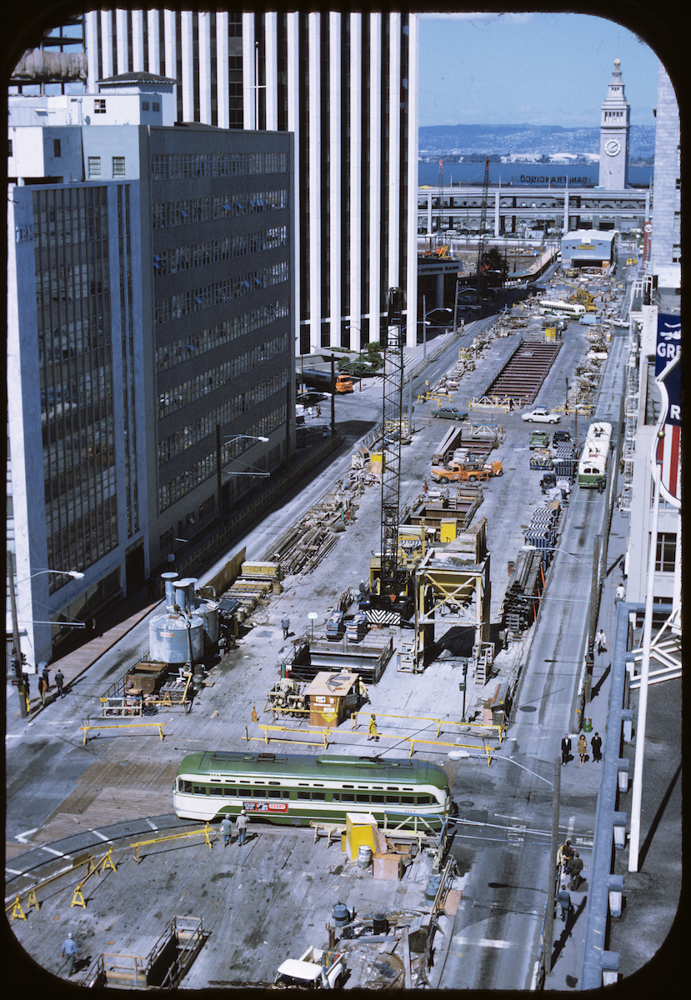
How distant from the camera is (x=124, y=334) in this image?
185 feet

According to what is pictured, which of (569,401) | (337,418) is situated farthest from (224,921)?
(569,401)

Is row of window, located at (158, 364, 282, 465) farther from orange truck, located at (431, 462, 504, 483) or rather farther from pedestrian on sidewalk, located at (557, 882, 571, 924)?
pedestrian on sidewalk, located at (557, 882, 571, 924)

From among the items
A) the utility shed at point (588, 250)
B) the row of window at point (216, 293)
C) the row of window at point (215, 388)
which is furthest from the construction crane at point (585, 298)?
the row of window at point (216, 293)

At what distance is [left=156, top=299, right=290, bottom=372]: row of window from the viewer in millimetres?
61531

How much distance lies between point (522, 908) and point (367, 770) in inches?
280

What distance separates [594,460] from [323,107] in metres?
49.7

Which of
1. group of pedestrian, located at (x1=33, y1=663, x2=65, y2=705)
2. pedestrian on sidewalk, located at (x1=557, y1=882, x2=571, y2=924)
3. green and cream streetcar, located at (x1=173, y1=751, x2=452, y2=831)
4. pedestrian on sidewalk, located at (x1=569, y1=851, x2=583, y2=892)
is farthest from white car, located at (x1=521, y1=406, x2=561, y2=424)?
pedestrian on sidewalk, located at (x1=557, y1=882, x2=571, y2=924)

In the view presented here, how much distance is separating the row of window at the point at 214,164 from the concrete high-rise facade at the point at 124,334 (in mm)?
158

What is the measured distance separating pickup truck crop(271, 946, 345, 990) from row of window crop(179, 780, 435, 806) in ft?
24.2

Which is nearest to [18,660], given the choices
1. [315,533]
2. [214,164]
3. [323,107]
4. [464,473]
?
[315,533]

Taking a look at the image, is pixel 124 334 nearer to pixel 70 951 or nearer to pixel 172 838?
pixel 172 838

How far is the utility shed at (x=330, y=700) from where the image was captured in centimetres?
4456

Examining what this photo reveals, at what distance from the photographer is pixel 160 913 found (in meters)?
33.0

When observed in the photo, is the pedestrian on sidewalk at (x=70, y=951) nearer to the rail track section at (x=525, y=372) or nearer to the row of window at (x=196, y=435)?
the row of window at (x=196, y=435)
